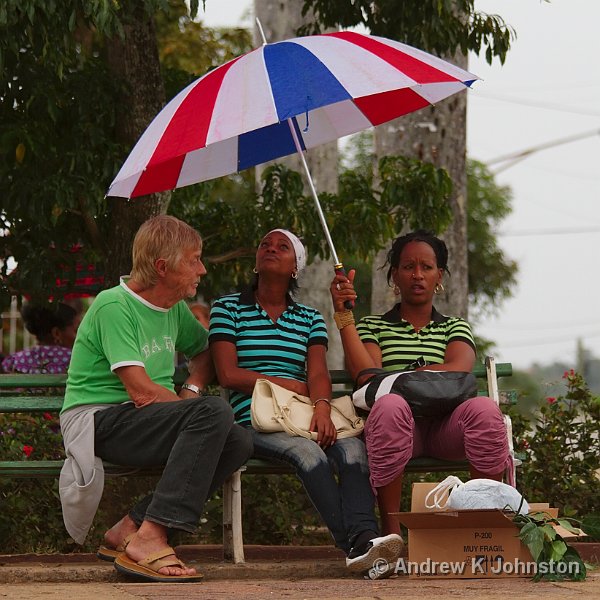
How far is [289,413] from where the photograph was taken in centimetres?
559

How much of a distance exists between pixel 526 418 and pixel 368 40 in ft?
8.87

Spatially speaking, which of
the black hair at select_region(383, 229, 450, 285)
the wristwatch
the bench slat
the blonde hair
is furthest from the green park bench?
the blonde hair

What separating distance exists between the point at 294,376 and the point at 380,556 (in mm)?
1211

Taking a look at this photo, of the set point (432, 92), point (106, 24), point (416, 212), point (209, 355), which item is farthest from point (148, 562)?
point (416, 212)

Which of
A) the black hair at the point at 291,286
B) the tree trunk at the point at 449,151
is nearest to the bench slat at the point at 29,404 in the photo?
the black hair at the point at 291,286

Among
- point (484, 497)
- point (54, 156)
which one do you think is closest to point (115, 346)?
point (484, 497)

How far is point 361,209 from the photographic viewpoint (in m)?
7.52

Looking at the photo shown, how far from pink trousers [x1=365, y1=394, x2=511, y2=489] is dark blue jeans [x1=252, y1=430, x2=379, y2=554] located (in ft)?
0.30

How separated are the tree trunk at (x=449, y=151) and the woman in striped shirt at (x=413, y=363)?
330 centimetres

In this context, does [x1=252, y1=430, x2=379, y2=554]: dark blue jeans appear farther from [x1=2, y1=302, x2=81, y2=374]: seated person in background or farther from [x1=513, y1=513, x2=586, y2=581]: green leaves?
[x1=2, y1=302, x2=81, y2=374]: seated person in background

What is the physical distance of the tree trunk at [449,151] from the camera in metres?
9.78

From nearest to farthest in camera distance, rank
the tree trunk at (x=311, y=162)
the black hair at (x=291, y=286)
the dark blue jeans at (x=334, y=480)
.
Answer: the dark blue jeans at (x=334, y=480), the black hair at (x=291, y=286), the tree trunk at (x=311, y=162)

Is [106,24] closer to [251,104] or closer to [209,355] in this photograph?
[251,104]

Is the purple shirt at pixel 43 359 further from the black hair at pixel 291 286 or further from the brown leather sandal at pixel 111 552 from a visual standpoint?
the brown leather sandal at pixel 111 552
